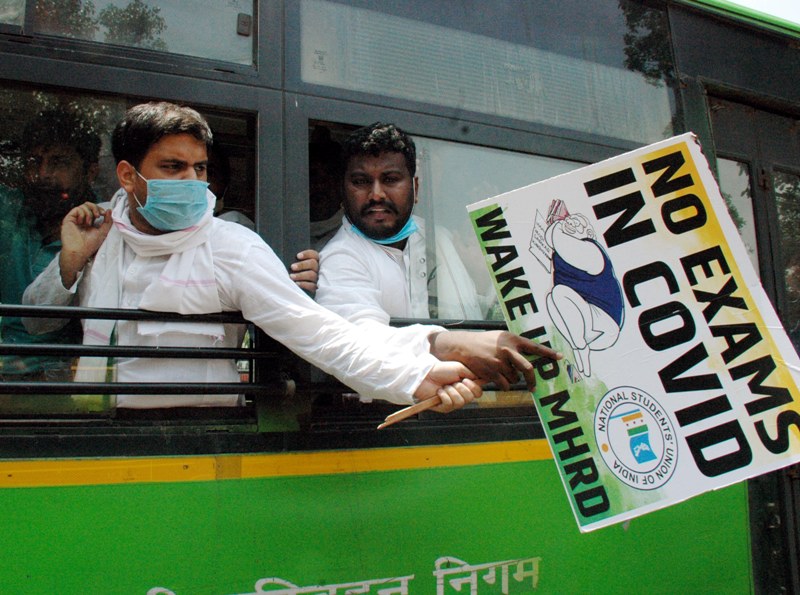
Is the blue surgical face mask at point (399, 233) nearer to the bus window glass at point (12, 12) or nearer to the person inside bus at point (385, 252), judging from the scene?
the person inside bus at point (385, 252)

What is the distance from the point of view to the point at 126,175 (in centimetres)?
203

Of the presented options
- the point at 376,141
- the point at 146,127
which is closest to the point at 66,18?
the point at 146,127

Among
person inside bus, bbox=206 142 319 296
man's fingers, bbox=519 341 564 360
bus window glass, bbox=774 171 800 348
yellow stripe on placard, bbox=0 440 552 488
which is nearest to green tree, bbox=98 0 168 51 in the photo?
person inside bus, bbox=206 142 319 296

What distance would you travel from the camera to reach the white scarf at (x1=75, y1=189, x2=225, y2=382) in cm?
193

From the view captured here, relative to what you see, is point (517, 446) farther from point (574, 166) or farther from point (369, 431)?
point (574, 166)

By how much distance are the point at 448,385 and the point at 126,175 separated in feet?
3.49

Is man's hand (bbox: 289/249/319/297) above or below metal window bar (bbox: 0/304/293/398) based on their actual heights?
above

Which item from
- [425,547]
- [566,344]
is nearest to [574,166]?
[566,344]

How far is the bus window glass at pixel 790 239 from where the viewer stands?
319 cm

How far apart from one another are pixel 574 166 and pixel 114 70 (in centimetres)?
163

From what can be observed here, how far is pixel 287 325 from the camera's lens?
191 centimetres

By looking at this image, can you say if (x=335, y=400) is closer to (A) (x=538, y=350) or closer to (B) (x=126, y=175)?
(A) (x=538, y=350)

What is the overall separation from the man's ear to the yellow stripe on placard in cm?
75

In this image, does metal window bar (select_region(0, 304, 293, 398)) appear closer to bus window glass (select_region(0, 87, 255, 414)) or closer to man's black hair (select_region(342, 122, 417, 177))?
bus window glass (select_region(0, 87, 255, 414))
